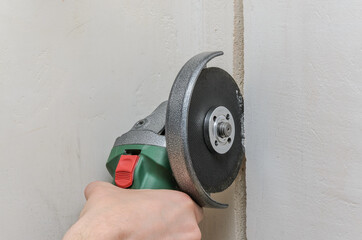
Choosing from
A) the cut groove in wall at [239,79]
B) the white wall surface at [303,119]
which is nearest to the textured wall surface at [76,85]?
the cut groove in wall at [239,79]

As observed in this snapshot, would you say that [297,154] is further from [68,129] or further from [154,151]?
[68,129]

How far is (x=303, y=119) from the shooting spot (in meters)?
0.82

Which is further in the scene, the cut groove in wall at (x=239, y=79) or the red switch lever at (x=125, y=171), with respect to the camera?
the cut groove in wall at (x=239, y=79)

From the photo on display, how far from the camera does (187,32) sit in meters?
1.10

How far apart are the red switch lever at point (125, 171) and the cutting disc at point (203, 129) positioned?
0.10 metres

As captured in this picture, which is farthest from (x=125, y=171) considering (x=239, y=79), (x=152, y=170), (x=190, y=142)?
(x=239, y=79)

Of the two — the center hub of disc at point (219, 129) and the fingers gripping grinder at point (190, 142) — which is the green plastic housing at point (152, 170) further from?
the center hub of disc at point (219, 129)

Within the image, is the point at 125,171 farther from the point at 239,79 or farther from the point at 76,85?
the point at 239,79

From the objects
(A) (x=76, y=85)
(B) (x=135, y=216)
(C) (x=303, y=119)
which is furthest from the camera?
(A) (x=76, y=85)

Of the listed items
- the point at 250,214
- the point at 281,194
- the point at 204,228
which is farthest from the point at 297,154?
the point at 204,228

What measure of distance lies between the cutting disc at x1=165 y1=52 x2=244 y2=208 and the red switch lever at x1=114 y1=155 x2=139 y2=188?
0.10 meters

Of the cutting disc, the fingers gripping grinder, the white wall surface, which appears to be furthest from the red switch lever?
the white wall surface

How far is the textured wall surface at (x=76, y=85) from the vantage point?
0.85m

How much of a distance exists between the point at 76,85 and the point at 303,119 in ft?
1.71
